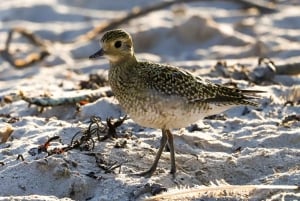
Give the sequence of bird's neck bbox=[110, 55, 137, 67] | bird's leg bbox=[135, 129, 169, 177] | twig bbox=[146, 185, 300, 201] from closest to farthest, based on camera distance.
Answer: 1. twig bbox=[146, 185, 300, 201]
2. bird's leg bbox=[135, 129, 169, 177]
3. bird's neck bbox=[110, 55, 137, 67]

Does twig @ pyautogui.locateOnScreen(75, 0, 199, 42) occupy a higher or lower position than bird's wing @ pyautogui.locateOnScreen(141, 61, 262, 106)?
higher

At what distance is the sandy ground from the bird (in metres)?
0.33

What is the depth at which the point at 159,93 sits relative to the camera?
5.58m

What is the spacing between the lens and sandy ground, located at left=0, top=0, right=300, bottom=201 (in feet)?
17.6

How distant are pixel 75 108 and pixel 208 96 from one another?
6.21 ft

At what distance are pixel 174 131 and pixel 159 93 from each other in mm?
1047

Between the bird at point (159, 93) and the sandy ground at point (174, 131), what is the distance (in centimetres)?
33

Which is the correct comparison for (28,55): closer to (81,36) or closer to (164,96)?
(81,36)

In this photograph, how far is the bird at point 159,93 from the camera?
557 cm

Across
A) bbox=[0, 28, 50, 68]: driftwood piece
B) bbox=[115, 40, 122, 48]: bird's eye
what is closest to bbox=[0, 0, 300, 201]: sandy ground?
bbox=[0, 28, 50, 68]: driftwood piece

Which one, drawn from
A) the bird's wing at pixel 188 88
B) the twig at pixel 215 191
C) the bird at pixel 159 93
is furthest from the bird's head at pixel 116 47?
the twig at pixel 215 191

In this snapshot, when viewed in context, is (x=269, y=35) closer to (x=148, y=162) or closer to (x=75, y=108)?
(x=75, y=108)

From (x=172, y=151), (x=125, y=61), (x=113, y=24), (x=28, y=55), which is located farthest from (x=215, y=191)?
(x=113, y=24)

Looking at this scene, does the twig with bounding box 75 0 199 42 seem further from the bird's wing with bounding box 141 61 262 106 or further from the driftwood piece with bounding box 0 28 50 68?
the bird's wing with bounding box 141 61 262 106
